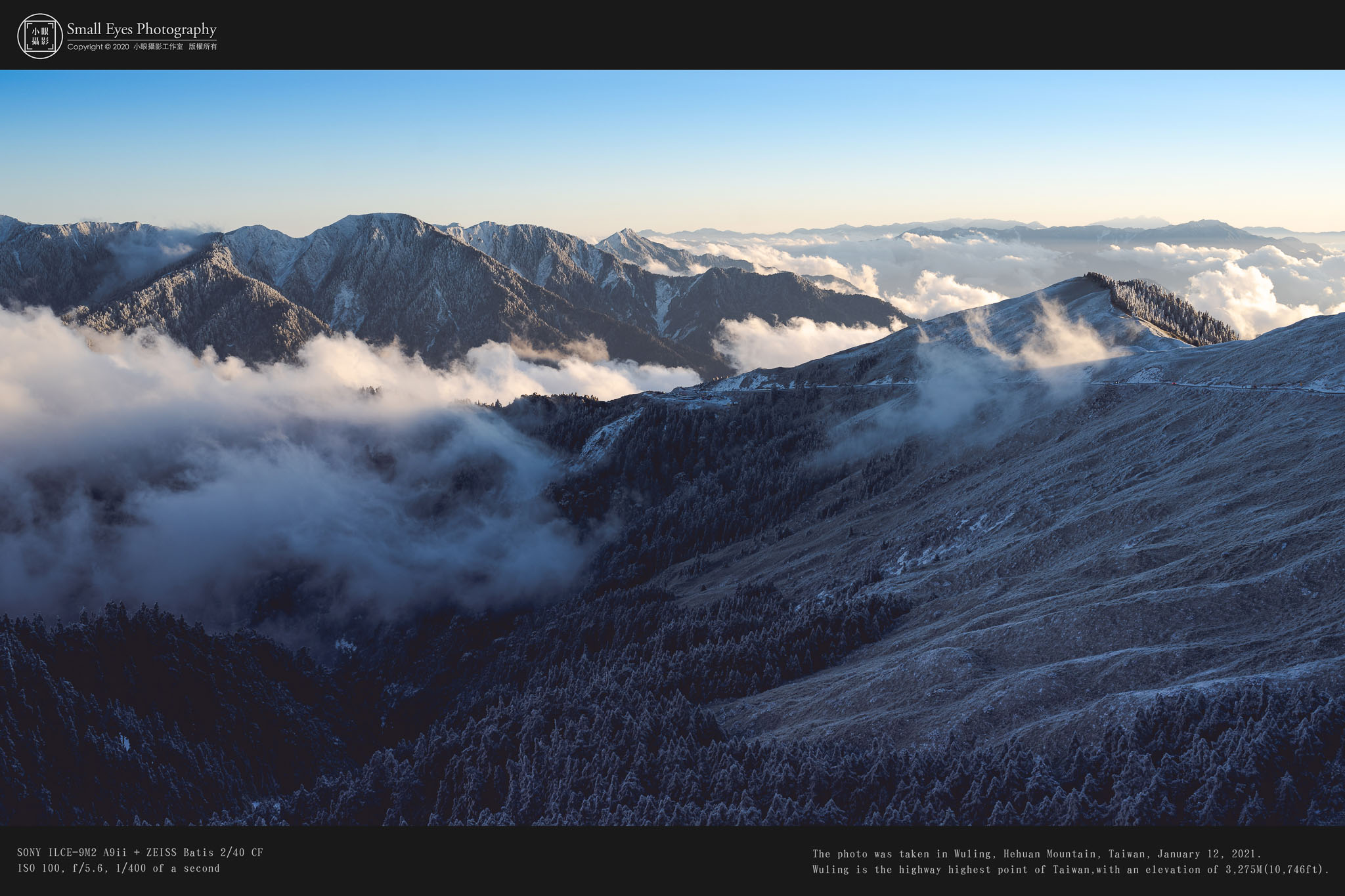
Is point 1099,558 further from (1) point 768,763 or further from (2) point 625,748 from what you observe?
(2) point 625,748

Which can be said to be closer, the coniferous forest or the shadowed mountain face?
the coniferous forest

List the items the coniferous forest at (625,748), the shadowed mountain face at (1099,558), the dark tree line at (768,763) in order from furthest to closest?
the shadowed mountain face at (1099,558), the coniferous forest at (625,748), the dark tree line at (768,763)

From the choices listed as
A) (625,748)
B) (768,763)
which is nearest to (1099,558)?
(768,763)

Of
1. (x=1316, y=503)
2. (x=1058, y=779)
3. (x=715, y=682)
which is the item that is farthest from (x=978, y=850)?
(x=715, y=682)

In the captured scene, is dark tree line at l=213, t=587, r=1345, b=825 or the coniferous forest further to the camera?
the coniferous forest

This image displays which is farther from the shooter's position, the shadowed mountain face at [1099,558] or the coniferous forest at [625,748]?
the shadowed mountain face at [1099,558]

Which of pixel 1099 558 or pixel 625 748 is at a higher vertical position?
pixel 1099 558

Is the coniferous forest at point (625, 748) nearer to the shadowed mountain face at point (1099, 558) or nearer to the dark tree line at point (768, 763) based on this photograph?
the dark tree line at point (768, 763)

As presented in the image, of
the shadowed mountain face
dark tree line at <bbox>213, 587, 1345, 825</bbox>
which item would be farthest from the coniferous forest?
the shadowed mountain face

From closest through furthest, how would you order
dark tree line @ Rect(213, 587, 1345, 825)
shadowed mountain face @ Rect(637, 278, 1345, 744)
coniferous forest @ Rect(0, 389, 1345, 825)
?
1. dark tree line @ Rect(213, 587, 1345, 825)
2. coniferous forest @ Rect(0, 389, 1345, 825)
3. shadowed mountain face @ Rect(637, 278, 1345, 744)

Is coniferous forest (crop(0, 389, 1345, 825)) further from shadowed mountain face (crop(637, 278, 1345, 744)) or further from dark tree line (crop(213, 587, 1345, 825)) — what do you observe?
shadowed mountain face (crop(637, 278, 1345, 744))

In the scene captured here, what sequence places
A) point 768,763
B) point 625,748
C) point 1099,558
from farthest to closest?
point 1099,558
point 625,748
point 768,763

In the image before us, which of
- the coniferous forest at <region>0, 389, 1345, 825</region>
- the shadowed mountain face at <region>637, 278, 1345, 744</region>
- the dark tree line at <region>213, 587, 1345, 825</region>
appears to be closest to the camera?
the dark tree line at <region>213, 587, 1345, 825</region>

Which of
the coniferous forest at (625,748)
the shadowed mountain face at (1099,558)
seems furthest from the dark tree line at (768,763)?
the shadowed mountain face at (1099,558)
